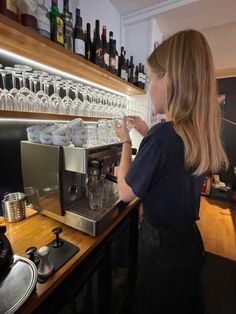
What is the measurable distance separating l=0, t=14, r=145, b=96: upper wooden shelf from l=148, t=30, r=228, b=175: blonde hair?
1.59ft

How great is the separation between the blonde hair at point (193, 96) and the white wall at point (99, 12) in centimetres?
94

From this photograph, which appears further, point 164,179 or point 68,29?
point 68,29

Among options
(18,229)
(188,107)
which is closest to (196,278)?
(188,107)

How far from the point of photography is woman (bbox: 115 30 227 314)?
64 cm

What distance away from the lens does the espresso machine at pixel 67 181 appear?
0.79 metres

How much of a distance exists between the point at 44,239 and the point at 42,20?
89 cm

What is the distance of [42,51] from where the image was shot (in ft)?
2.77

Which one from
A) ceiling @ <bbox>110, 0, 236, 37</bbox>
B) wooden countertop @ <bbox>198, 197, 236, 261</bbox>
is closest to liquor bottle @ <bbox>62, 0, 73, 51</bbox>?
ceiling @ <bbox>110, 0, 236, 37</bbox>

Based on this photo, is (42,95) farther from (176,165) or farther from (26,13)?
(176,165)

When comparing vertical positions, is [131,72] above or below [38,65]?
above

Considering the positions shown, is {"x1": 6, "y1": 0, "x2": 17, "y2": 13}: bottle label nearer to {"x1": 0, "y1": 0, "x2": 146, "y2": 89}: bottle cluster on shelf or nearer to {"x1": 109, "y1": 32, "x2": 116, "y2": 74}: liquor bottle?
{"x1": 0, "y1": 0, "x2": 146, "y2": 89}: bottle cluster on shelf

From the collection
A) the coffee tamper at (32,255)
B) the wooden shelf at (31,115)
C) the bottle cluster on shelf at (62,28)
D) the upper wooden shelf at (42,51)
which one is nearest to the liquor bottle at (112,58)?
the bottle cluster on shelf at (62,28)

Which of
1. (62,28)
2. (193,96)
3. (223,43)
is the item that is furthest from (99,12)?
(223,43)

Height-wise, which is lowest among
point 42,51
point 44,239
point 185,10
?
point 44,239
